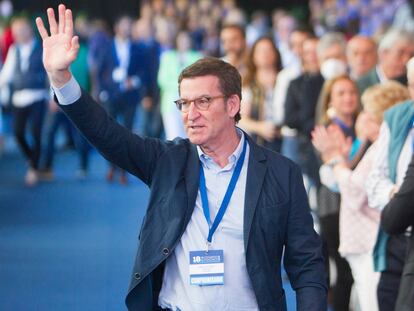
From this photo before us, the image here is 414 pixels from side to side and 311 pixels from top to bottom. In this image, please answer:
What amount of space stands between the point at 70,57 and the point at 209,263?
37.4 inches

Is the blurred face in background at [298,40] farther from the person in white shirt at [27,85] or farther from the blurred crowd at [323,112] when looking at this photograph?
the person in white shirt at [27,85]

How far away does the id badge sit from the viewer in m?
5.07

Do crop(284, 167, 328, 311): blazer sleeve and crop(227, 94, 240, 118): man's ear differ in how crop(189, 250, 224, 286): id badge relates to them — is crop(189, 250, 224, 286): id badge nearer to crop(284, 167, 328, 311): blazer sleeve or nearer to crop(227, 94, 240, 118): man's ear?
crop(284, 167, 328, 311): blazer sleeve

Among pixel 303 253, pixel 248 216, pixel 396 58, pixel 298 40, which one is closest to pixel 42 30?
pixel 248 216

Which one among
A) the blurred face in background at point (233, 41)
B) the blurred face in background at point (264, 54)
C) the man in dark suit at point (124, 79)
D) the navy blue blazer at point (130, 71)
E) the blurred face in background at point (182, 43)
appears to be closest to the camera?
the blurred face in background at point (264, 54)

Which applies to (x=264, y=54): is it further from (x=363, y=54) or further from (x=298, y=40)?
(x=298, y=40)

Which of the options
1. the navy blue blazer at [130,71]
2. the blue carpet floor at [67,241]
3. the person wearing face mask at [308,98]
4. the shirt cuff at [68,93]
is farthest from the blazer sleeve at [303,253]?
the navy blue blazer at [130,71]

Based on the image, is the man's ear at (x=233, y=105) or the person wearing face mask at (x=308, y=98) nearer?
the man's ear at (x=233, y=105)

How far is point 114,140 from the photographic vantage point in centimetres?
511

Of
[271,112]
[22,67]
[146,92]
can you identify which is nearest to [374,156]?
[271,112]

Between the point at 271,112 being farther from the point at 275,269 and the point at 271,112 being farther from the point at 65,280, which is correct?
the point at 275,269

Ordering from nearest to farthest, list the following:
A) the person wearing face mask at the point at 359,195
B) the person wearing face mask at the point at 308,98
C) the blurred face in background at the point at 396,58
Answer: the person wearing face mask at the point at 359,195
the blurred face in background at the point at 396,58
the person wearing face mask at the point at 308,98

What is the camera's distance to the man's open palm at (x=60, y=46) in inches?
193

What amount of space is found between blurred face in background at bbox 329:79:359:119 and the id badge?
14.5 feet
